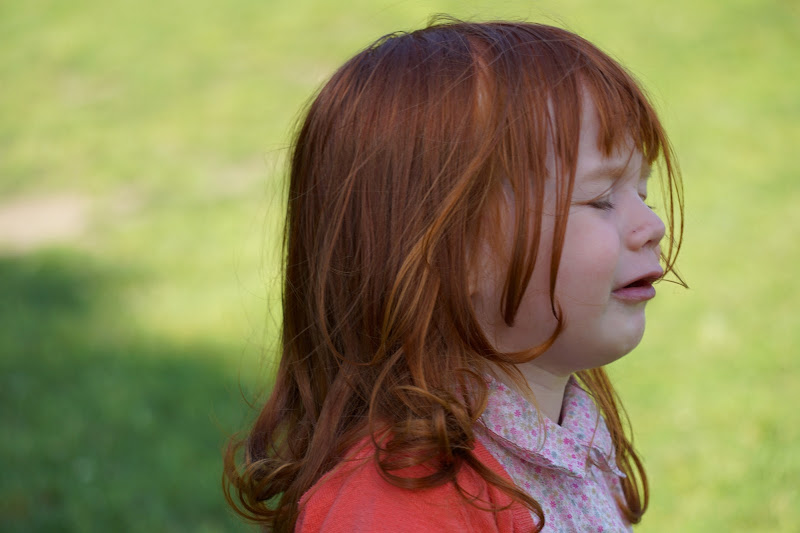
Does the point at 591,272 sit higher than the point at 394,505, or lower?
higher

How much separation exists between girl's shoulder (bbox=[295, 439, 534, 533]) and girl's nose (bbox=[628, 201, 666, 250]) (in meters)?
0.39

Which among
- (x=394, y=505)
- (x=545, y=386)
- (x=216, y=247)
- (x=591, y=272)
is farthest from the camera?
(x=216, y=247)

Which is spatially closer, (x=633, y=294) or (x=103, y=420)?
(x=633, y=294)

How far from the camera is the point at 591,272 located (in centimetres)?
132

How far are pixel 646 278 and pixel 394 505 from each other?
0.54 meters

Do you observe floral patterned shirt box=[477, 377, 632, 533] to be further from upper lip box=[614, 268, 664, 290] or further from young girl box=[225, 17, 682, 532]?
upper lip box=[614, 268, 664, 290]

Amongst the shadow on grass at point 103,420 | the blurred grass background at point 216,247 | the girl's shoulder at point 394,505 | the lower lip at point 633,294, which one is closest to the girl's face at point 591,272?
the lower lip at point 633,294

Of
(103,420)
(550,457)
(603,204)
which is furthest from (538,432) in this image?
(103,420)

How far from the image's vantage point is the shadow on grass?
281cm

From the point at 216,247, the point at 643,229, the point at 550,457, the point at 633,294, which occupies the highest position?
the point at 643,229

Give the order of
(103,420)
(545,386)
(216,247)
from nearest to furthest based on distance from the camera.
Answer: (545,386), (103,420), (216,247)

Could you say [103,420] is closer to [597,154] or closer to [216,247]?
[216,247]

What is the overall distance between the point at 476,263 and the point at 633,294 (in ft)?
0.83

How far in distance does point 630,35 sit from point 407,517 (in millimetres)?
8113
